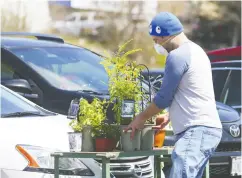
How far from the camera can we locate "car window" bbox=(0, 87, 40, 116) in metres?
6.30

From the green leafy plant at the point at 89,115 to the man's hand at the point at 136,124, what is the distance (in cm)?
26

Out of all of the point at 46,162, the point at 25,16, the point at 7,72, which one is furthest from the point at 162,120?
the point at 25,16

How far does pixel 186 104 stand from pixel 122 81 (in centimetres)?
54

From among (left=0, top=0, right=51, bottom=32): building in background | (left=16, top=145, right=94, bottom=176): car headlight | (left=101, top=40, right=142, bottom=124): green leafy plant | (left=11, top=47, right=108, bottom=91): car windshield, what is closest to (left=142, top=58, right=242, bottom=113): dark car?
(left=11, top=47, right=108, bottom=91): car windshield

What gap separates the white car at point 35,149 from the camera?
5246mm

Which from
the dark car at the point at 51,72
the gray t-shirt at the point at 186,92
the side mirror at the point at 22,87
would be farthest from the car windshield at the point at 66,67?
the gray t-shirt at the point at 186,92

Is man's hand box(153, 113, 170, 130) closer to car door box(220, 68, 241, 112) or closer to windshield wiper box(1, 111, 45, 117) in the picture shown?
windshield wiper box(1, 111, 45, 117)

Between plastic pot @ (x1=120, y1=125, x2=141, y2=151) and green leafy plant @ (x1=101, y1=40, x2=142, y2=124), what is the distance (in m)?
0.16

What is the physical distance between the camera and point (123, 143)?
5.24m

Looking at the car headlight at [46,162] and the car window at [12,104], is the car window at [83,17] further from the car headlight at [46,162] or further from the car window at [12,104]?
the car headlight at [46,162]

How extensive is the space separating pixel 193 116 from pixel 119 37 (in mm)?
14222

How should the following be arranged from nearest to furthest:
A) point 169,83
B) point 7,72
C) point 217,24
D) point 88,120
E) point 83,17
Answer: point 169,83, point 88,120, point 7,72, point 83,17, point 217,24

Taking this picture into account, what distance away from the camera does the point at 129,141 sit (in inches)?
205

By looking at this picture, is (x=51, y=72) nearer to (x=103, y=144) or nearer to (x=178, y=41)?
(x=103, y=144)
